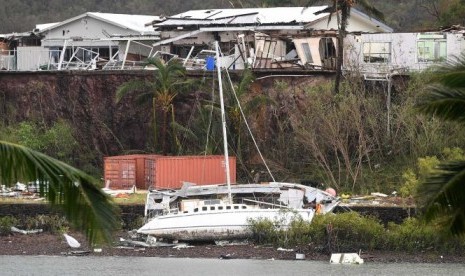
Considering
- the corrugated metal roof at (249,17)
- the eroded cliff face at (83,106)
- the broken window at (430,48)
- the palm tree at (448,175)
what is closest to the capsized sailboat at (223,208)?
the eroded cliff face at (83,106)

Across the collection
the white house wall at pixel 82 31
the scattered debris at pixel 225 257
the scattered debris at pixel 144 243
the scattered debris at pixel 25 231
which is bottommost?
the scattered debris at pixel 225 257

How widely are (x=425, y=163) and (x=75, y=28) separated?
2874cm

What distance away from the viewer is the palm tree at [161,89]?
5531 cm

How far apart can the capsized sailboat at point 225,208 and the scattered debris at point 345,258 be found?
2262mm

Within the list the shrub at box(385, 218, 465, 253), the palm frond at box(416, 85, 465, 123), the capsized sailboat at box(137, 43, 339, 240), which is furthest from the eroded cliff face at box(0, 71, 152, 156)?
the palm frond at box(416, 85, 465, 123)

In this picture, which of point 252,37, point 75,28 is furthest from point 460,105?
point 75,28

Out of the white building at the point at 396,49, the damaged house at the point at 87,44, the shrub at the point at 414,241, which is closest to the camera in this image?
the shrub at the point at 414,241

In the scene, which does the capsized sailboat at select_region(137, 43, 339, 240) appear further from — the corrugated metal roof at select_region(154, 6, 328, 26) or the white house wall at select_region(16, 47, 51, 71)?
the white house wall at select_region(16, 47, 51, 71)

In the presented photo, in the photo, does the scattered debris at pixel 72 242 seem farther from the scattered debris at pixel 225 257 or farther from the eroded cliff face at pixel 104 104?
the eroded cliff face at pixel 104 104

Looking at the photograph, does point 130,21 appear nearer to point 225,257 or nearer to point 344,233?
point 225,257

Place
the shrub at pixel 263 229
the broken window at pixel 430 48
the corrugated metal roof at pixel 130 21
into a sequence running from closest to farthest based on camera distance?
the shrub at pixel 263 229, the broken window at pixel 430 48, the corrugated metal roof at pixel 130 21

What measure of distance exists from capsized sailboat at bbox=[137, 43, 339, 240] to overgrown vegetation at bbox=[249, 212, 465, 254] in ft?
1.97

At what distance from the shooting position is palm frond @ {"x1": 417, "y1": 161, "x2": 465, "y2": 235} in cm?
1692

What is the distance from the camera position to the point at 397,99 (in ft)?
183
